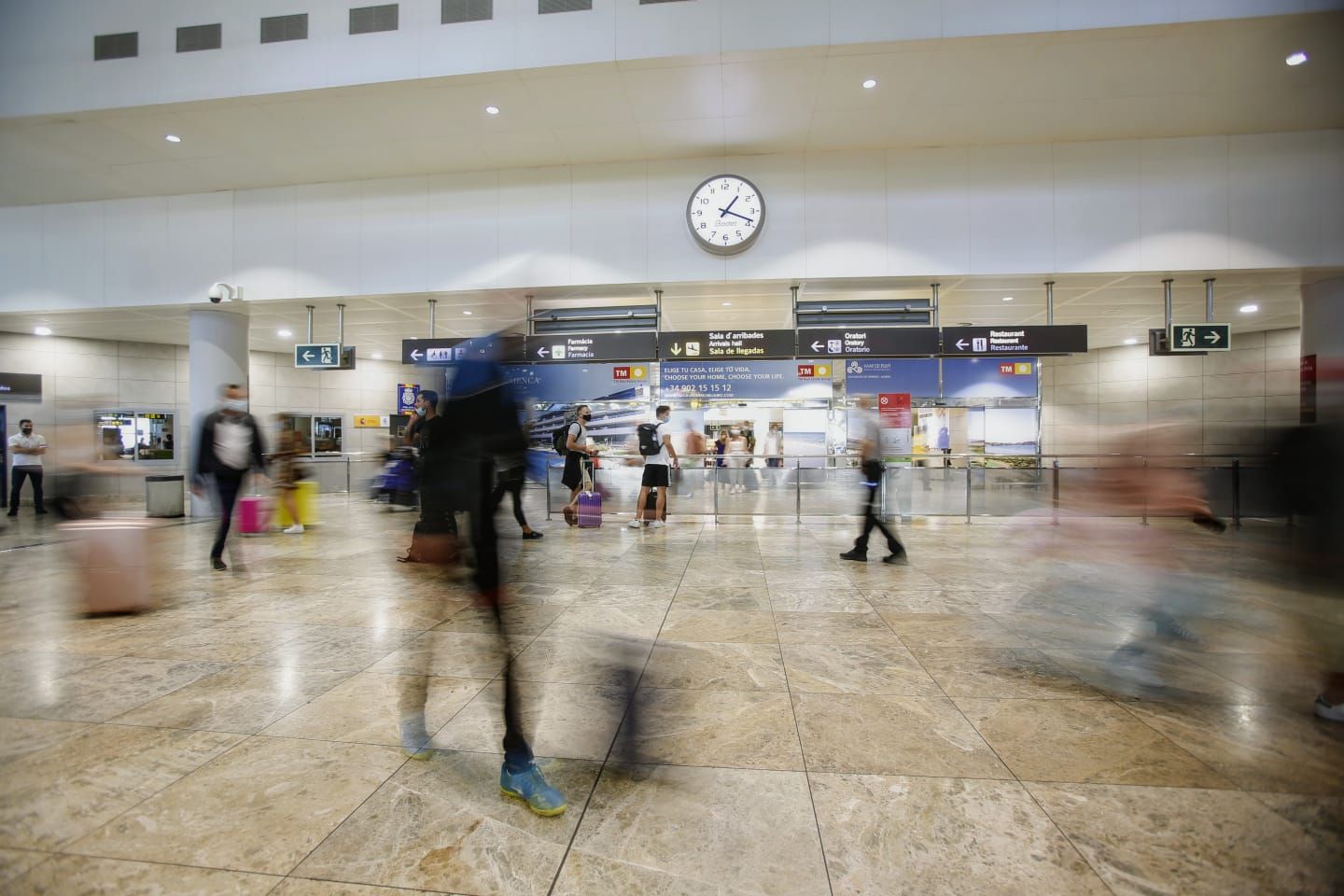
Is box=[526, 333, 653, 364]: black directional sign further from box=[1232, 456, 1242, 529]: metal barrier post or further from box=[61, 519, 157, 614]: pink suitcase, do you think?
box=[1232, 456, 1242, 529]: metal barrier post

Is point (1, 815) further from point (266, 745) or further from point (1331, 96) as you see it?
point (1331, 96)

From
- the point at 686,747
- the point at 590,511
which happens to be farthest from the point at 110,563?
the point at 590,511

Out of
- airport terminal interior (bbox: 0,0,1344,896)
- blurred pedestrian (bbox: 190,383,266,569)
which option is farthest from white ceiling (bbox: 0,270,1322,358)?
blurred pedestrian (bbox: 190,383,266,569)

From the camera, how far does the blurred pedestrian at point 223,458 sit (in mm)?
6160

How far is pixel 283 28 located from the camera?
7.56 meters

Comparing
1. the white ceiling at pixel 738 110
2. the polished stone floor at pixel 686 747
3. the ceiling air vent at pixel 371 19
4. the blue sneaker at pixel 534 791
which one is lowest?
the polished stone floor at pixel 686 747

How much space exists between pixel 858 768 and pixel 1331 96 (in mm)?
11323

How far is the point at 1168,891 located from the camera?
1.72m

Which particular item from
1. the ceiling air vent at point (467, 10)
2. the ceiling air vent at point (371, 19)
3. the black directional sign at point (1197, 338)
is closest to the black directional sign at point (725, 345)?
the ceiling air vent at point (467, 10)

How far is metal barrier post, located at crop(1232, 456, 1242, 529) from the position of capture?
30.4 ft

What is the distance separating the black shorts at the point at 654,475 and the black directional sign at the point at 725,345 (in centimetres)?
185

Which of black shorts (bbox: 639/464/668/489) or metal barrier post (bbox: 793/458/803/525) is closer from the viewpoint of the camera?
black shorts (bbox: 639/464/668/489)

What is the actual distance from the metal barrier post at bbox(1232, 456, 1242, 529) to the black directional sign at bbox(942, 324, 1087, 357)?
10.9ft

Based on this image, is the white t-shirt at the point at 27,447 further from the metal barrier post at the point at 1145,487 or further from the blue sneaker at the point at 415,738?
the metal barrier post at the point at 1145,487
